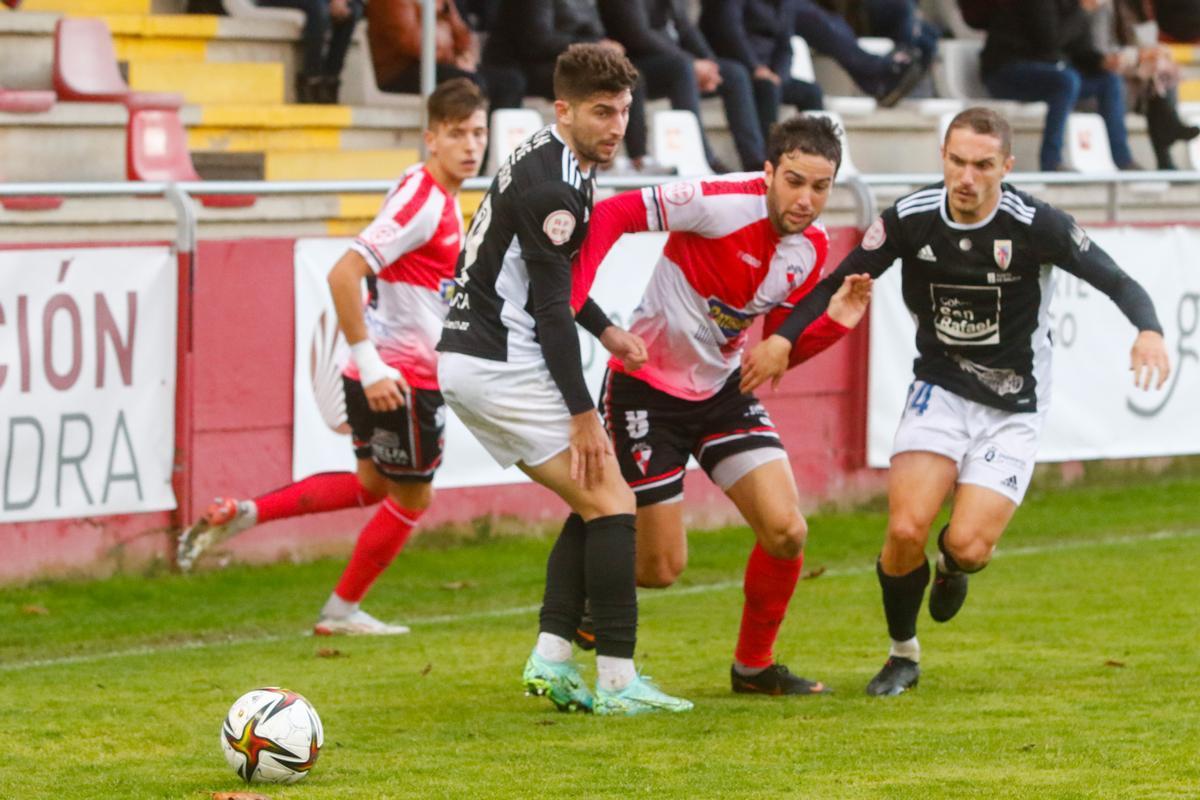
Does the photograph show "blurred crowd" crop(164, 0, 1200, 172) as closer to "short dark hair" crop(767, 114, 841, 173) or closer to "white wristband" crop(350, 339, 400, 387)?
"white wristband" crop(350, 339, 400, 387)

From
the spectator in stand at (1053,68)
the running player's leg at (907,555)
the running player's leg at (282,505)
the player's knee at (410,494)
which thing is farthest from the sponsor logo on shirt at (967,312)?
the spectator in stand at (1053,68)

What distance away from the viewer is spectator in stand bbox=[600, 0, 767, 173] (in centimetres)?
1305

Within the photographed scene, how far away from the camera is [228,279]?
937 cm

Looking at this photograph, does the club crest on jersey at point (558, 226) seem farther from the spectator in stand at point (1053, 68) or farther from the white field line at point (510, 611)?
the spectator in stand at point (1053, 68)

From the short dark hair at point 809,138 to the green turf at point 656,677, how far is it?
169 centimetres

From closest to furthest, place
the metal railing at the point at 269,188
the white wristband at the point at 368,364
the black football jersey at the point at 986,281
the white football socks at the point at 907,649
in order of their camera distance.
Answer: the black football jersey at the point at 986,281 → the white football socks at the point at 907,649 → the white wristband at the point at 368,364 → the metal railing at the point at 269,188

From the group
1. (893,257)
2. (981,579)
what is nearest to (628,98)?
(893,257)

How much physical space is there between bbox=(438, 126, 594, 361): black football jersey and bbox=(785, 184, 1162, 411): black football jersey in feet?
3.09

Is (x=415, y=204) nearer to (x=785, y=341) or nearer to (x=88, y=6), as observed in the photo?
(x=785, y=341)

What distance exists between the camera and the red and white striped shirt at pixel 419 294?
8.06 meters

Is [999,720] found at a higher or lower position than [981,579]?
higher

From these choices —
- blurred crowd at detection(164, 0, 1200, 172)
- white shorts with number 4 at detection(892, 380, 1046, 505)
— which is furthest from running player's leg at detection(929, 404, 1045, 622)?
blurred crowd at detection(164, 0, 1200, 172)

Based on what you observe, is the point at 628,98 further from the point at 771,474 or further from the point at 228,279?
the point at 228,279

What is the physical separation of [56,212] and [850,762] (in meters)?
5.56
